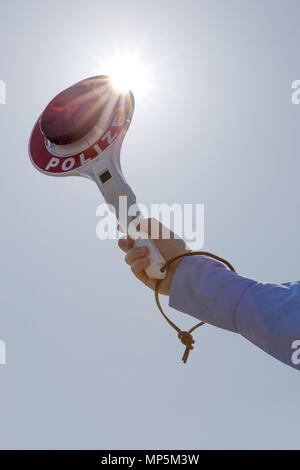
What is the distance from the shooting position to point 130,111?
277cm

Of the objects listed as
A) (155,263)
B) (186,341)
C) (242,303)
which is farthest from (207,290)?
(186,341)

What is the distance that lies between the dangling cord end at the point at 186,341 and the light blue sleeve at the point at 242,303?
0.91 ft

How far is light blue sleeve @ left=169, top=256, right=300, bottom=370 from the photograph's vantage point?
4.84 ft

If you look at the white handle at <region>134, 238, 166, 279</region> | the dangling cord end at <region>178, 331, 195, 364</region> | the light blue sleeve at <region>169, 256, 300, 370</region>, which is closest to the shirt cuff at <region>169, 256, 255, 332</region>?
the light blue sleeve at <region>169, 256, 300, 370</region>

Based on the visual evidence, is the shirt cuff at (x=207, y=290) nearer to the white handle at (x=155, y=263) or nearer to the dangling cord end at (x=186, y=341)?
the white handle at (x=155, y=263)

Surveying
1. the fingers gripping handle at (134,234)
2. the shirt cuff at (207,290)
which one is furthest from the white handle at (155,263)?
the shirt cuff at (207,290)

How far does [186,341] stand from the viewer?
2039 millimetres

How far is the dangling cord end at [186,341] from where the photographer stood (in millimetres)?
2031

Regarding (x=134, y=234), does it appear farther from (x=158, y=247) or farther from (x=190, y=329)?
(x=190, y=329)

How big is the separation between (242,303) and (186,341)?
21.5 inches

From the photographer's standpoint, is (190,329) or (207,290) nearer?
(207,290)

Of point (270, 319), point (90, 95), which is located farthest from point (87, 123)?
point (270, 319)

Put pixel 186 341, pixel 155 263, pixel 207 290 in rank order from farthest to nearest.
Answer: pixel 186 341 → pixel 155 263 → pixel 207 290

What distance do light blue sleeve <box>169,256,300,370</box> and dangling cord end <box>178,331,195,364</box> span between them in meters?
0.28
